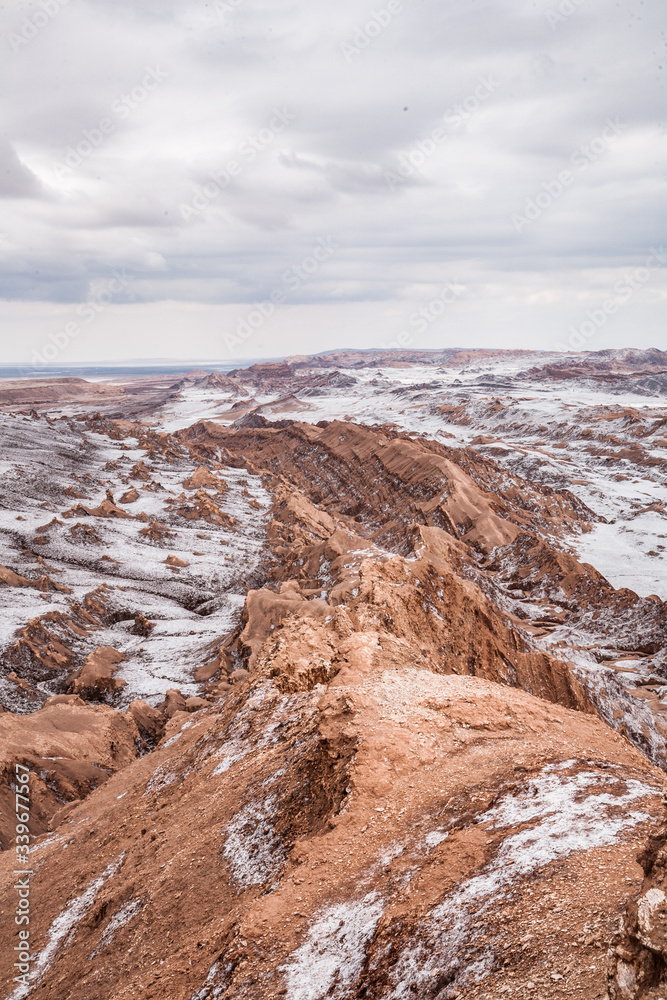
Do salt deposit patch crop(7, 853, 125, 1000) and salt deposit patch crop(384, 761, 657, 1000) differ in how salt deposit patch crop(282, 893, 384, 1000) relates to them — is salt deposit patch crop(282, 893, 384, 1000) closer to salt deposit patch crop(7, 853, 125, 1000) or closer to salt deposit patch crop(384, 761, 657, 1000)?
salt deposit patch crop(384, 761, 657, 1000)

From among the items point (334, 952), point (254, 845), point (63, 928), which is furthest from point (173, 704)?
point (334, 952)

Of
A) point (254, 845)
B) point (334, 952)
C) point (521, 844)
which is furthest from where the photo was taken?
point (254, 845)

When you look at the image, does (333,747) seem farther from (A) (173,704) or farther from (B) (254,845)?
(A) (173,704)

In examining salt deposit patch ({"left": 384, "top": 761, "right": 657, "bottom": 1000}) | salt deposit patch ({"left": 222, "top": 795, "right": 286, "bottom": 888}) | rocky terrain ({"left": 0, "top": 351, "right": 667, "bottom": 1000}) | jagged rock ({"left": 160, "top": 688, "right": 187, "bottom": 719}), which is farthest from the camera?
jagged rock ({"left": 160, "top": 688, "right": 187, "bottom": 719})

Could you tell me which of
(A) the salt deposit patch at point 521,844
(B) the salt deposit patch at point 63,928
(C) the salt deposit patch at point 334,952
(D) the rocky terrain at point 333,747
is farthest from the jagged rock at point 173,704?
(A) the salt deposit patch at point 521,844

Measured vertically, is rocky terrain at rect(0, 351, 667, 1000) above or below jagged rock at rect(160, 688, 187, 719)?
above

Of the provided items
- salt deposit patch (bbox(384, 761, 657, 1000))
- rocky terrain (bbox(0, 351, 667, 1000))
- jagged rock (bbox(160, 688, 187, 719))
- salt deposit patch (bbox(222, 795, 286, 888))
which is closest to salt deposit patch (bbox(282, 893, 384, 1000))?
rocky terrain (bbox(0, 351, 667, 1000))

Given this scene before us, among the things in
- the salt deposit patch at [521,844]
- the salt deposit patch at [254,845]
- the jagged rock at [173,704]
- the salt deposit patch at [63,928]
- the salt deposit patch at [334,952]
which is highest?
the salt deposit patch at [521,844]

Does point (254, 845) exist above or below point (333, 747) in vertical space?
below

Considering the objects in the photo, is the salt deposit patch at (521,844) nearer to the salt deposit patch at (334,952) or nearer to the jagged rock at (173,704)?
the salt deposit patch at (334,952)
